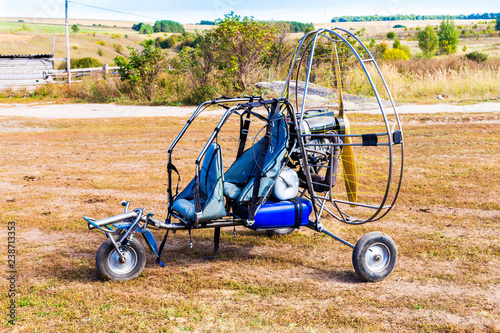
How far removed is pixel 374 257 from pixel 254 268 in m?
1.38

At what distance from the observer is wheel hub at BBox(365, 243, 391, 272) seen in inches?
204

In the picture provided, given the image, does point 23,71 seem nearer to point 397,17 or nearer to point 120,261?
point 397,17

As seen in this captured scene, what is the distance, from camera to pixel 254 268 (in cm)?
551

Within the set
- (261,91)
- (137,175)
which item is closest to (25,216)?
(137,175)

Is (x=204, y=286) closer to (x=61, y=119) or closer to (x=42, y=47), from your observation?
(x=61, y=119)

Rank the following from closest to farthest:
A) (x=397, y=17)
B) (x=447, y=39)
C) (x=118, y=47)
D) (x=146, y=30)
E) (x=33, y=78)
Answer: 1. (x=397, y=17)
2. (x=33, y=78)
3. (x=447, y=39)
4. (x=118, y=47)
5. (x=146, y=30)

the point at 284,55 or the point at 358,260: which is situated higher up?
the point at 284,55

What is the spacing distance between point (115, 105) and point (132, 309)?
60.3 ft

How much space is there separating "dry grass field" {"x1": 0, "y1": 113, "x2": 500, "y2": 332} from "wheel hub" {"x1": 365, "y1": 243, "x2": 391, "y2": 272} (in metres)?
0.21

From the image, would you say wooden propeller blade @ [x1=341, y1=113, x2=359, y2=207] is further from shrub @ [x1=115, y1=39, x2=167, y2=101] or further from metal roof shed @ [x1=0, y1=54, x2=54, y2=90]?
metal roof shed @ [x1=0, y1=54, x2=54, y2=90]

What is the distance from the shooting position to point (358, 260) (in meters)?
5.04

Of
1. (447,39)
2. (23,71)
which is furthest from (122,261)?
(447,39)

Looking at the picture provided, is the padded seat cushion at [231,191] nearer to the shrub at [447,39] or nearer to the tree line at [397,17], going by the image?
the tree line at [397,17]

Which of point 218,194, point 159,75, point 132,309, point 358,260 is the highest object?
point 159,75
